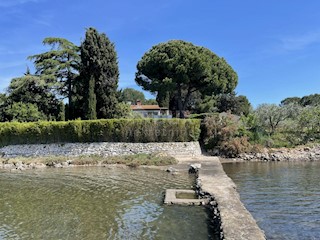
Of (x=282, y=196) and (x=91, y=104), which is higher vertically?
(x=91, y=104)

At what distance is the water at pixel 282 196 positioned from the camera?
984 cm

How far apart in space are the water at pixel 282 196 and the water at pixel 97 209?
2131 mm

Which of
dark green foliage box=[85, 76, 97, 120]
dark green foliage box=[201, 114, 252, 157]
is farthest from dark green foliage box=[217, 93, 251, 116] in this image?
dark green foliage box=[85, 76, 97, 120]

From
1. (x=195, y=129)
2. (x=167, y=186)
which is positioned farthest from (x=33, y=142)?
(x=167, y=186)

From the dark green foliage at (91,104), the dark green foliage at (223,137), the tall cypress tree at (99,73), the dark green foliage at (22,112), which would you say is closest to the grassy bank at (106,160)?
the dark green foliage at (223,137)

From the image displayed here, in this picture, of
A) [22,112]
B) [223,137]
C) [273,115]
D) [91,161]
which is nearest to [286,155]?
[223,137]

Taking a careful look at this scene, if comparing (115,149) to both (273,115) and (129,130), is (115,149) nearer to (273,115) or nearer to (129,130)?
(129,130)

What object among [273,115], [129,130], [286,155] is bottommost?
[286,155]

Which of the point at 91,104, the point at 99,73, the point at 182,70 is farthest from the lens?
the point at 182,70

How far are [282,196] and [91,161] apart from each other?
51.1ft

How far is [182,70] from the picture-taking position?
3966 cm

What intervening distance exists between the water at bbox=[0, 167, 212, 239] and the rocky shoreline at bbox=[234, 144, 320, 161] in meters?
10.4

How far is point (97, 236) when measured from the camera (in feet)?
30.8

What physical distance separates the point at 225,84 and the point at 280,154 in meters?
17.5
